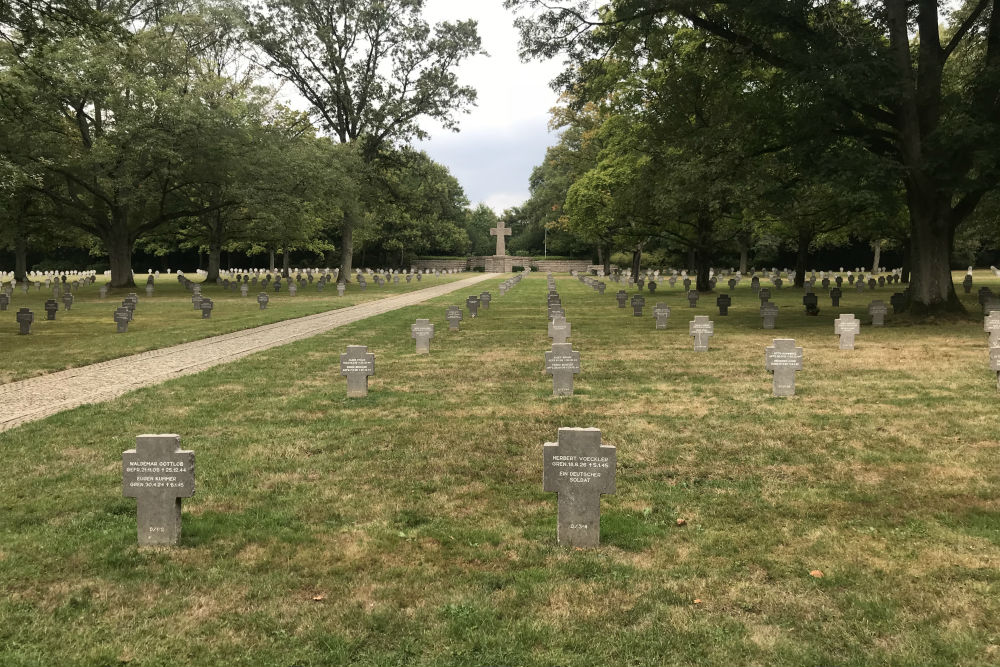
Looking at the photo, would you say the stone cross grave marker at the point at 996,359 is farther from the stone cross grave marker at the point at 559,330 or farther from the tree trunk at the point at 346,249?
the tree trunk at the point at 346,249

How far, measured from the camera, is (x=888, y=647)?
10.5 ft

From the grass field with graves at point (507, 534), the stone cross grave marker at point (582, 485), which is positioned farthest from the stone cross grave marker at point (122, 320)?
the stone cross grave marker at point (582, 485)

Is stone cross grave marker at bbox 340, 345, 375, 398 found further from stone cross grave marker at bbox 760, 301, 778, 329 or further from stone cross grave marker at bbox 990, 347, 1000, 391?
stone cross grave marker at bbox 760, 301, 778, 329

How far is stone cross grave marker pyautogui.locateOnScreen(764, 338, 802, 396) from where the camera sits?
29.0 ft

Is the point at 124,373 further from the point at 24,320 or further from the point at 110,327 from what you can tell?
the point at 110,327

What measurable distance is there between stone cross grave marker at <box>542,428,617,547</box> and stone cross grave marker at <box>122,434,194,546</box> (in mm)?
2500

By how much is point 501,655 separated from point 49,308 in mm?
22353

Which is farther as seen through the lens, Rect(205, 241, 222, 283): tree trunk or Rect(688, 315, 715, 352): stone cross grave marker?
Rect(205, 241, 222, 283): tree trunk

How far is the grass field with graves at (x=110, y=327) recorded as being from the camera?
12.6m

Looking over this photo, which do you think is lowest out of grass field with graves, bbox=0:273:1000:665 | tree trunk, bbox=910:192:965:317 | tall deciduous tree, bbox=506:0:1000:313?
grass field with graves, bbox=0:273:1000:665

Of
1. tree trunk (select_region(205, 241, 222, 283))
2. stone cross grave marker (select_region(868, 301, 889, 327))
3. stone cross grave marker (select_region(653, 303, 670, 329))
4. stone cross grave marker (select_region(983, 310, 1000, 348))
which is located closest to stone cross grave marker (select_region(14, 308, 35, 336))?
stone cross grave marker (select_region(653, 303, 670, 329))

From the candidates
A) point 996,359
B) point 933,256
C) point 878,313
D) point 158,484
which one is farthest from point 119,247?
point 996,359

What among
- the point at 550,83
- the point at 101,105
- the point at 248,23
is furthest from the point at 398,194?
the point at 550,83

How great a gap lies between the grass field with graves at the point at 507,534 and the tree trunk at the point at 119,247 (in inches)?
1191
